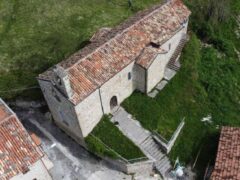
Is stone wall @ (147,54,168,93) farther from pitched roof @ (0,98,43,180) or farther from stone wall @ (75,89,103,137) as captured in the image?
pitched roof @ (0,98,43,180)

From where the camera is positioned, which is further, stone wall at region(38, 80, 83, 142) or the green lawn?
the green lawn

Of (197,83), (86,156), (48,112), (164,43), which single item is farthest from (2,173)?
(197,83)

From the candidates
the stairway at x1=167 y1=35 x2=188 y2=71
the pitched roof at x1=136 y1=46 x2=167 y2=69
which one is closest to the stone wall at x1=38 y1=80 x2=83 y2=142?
the pitched roof at x1=136 y1=46 x2=167 y2=69

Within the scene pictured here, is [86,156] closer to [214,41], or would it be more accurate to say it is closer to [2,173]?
[2,173]

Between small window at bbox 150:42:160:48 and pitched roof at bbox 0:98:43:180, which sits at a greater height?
small window at bbox 150:42:160:48

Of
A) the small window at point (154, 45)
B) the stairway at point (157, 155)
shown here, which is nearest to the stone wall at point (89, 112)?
the stairway at point (157, 155)

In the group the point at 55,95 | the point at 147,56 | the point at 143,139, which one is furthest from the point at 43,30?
the point at 143,139

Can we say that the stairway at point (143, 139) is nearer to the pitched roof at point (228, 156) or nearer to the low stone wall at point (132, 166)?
the low stone wall at point (132, 166)

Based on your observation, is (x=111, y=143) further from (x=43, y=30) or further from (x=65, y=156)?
(x=43, y=30)
